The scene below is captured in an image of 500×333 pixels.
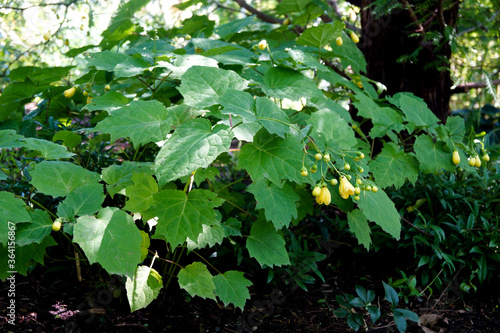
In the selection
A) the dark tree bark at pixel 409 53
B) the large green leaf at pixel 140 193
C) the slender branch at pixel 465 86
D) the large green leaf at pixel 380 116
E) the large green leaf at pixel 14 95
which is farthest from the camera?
the slender branch at pixel 465 86

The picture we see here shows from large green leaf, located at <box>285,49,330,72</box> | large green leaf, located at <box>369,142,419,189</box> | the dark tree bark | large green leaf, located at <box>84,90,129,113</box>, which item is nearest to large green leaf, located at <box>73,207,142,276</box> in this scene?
large green leaf, located at <box>84,90,129,113</box>

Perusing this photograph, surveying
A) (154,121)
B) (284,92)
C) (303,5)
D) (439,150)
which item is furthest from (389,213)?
(303,5)

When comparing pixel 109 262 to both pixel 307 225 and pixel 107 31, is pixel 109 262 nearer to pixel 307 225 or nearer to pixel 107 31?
pixel 307 225

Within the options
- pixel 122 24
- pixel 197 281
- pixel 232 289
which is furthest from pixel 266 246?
pixel 122 24

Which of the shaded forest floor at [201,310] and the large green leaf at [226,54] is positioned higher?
the large green leaf at [226,54]

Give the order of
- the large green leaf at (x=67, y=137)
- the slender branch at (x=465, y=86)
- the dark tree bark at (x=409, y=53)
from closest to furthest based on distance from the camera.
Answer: the large green leaf at (x=67, y=137) → the dark tree bark at (x=409, y=53) → the slender branch at (x=465, y=86)

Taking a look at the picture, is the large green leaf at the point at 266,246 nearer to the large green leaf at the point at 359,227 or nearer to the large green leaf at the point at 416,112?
the large green leaf at the point at 359,227

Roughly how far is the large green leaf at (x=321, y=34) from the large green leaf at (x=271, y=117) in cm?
Result: 85

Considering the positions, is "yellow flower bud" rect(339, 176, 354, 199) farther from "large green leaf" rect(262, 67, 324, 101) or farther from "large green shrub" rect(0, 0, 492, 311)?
"large green leaf" rect(262, 67, 324, 101)

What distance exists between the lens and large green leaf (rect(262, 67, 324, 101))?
176 centimetres

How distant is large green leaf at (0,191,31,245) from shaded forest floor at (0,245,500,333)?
624 millimetres

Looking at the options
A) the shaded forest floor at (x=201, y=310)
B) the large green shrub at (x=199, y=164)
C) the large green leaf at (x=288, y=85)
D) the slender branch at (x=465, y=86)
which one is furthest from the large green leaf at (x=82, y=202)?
the slender branch at (x=465, y=86)

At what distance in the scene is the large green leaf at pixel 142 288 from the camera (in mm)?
1585

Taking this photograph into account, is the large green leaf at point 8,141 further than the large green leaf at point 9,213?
Yes
